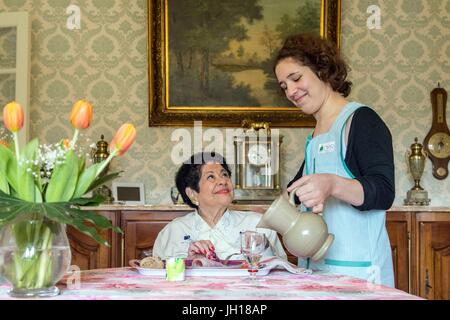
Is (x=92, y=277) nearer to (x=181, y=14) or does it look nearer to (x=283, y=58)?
(x=283, y=58)

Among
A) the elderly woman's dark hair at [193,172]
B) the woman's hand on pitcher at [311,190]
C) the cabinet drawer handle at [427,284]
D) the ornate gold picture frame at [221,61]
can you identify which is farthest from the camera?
the ornate gold picture frame at [221,61]

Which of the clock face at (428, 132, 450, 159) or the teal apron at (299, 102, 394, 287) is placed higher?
the clock face at (428, 132, 450, 159)

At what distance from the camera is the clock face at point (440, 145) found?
13.1 ft

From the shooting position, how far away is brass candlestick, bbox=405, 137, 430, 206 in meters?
3.79

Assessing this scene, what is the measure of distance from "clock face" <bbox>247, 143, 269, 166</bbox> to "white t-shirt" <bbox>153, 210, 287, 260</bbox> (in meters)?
1.17

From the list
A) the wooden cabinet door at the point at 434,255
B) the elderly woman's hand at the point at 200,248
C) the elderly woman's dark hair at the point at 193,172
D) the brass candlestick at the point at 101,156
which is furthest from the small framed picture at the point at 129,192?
the elderly woman's hand at the point at 200,248

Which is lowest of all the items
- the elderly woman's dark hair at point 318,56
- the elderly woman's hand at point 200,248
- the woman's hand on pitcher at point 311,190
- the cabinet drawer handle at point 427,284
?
the cabinet drawer handle at point 427,284

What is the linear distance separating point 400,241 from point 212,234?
1412mm

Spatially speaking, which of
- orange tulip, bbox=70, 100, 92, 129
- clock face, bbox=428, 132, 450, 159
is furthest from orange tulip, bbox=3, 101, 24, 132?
clock face, bbox=428, 132, 450, 159

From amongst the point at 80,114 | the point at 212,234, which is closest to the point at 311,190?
the point at 80,114

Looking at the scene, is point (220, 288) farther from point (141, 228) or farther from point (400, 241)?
point (400, 241)

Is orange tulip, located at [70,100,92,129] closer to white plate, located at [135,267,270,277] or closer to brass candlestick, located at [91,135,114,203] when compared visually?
white plate, located at [135,267,270,277]

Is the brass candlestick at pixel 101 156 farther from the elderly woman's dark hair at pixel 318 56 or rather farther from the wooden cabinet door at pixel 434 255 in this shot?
the elderly woman's dark hair at pixel 318 56

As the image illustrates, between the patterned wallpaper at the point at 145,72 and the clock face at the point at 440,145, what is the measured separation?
0.07 metres
